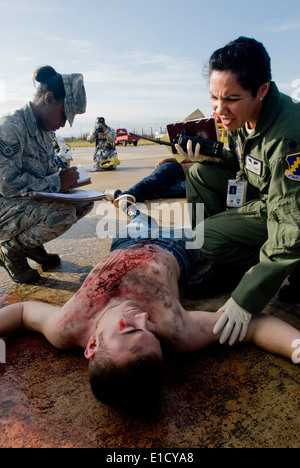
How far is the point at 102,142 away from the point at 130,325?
329 inches

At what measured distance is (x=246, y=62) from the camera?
167 cm

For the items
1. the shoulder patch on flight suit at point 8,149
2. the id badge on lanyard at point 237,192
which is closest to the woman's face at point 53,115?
the shoulder patch on flight suit at point 8,149

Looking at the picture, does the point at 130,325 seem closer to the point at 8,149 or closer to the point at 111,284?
the point at 111,284

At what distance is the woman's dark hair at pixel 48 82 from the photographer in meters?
2.45

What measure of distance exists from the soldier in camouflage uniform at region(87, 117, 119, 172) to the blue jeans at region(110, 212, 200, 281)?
6.74 meters

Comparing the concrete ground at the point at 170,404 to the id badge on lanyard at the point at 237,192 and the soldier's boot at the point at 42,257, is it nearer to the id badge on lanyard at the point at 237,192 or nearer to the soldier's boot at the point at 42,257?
the id badge on lanyard at the point at 237,192

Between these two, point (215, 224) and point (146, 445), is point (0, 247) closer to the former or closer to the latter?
point (215, 224)

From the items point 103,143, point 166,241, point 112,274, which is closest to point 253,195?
point 166,241

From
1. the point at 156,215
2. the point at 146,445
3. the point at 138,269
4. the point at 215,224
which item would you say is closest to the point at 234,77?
the point at 215,224

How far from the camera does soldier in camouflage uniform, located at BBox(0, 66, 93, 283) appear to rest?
7.75 feet

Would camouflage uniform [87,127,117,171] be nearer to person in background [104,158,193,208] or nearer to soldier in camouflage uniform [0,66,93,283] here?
person in background [104,158,193,208]

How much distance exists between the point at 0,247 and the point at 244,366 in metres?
1.88

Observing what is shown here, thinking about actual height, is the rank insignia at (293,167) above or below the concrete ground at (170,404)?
above

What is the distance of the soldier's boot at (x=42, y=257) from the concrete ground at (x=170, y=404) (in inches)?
38.1
